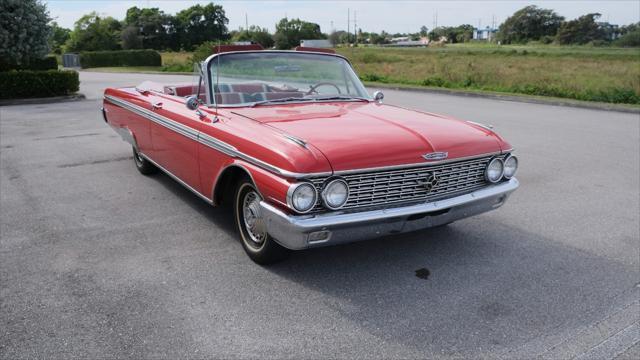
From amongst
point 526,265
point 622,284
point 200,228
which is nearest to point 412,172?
point 526,265

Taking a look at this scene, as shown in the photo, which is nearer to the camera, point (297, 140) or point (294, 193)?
point (294, 193)

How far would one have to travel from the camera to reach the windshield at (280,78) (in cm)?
479

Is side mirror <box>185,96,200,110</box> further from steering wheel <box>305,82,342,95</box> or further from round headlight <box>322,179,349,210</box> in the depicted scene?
round headlight <box>322,179,349,210</box>

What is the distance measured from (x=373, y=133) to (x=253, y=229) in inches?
44.9

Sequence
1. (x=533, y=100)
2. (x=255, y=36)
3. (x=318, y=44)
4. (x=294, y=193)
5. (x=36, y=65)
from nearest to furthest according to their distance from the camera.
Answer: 1. (x=294, y=193)
2. (x=318, y=44)
3. (x=533, y=100)
4. (x=36, y=65)
5. (x=255, y=36)

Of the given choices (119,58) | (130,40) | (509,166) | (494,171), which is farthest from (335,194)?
(130,40)

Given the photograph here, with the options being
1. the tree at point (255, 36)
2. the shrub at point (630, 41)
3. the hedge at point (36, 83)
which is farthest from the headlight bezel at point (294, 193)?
the shrub at point (630, 41)

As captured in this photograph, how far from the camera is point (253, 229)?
408 centimetres

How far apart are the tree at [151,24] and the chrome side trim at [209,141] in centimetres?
8663

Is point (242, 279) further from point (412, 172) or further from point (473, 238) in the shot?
point (473, 238)

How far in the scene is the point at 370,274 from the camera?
13.0 ft

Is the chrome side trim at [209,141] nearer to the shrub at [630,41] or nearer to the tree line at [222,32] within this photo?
the tree line at [222,32]

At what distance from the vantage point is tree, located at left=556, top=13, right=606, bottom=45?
110312mm

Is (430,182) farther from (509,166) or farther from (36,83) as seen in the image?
(36,83)
